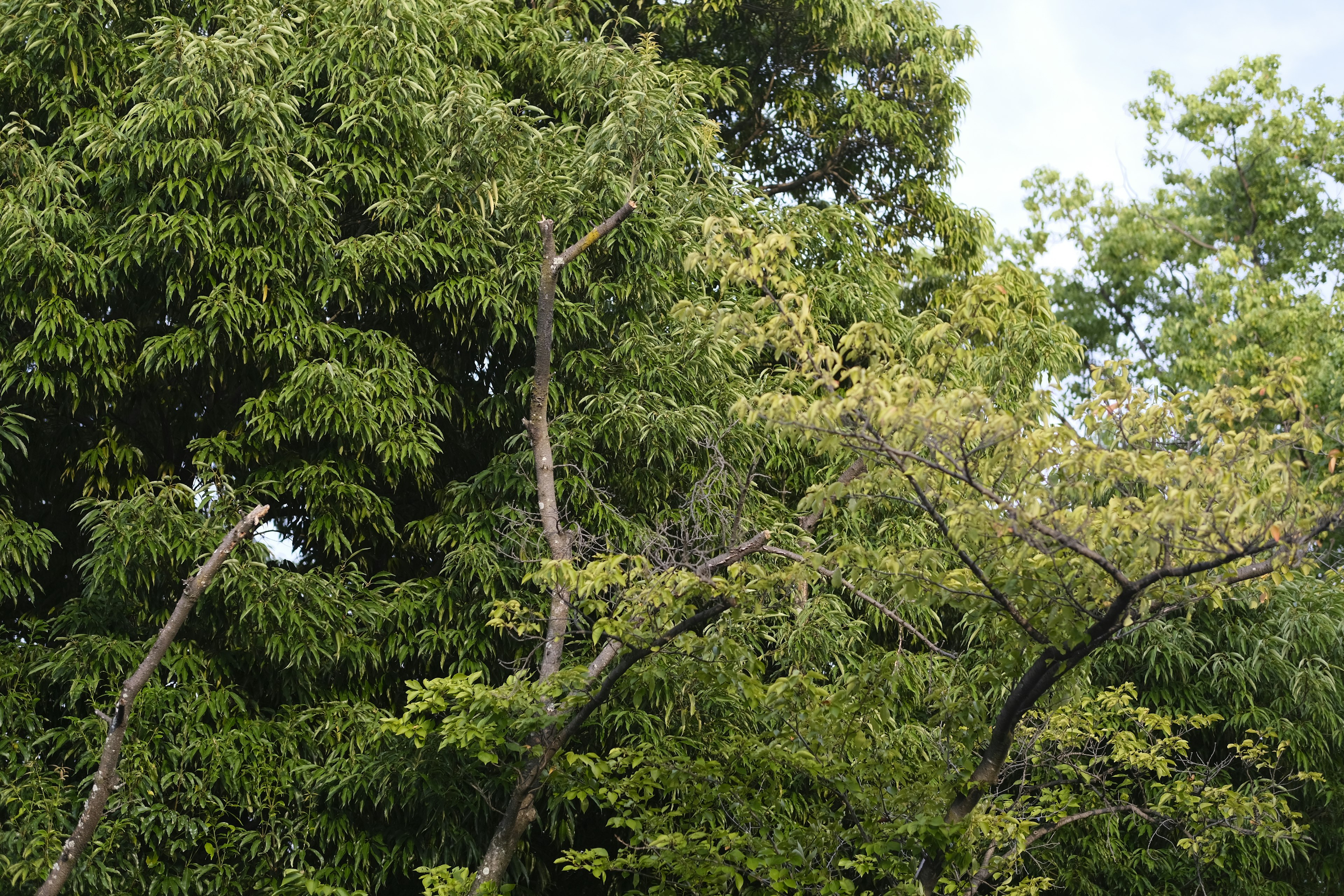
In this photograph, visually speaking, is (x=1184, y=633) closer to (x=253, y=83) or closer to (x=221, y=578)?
(x=221, y=578)

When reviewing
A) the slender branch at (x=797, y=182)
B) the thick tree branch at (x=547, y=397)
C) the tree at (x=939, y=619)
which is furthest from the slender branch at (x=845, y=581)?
the slender branch at (x=797, y=182)

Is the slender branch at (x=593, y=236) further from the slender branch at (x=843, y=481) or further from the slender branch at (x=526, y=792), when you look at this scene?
the slender branch at (x=526, y=792)

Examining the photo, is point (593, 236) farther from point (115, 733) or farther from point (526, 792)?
point (115, 733)

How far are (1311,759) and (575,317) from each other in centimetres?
518

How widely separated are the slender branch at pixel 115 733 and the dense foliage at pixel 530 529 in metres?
0.49

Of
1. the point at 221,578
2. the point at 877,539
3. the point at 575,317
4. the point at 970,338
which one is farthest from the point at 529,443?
the point at 970,338

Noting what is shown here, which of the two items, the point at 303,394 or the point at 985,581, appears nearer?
the point at 985,581

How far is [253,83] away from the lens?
20.0 ft

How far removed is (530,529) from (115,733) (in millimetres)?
2069

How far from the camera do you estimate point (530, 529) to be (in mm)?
6000

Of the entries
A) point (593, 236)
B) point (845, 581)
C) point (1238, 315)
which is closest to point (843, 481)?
point (845, 581)

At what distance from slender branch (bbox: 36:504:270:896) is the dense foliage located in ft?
1.59

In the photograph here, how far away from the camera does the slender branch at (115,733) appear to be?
15.1ft

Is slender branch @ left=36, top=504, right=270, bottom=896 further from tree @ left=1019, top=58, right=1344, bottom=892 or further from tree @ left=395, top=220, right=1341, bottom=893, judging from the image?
tree @ left=1019, top=58, right=1344, bottom=892
